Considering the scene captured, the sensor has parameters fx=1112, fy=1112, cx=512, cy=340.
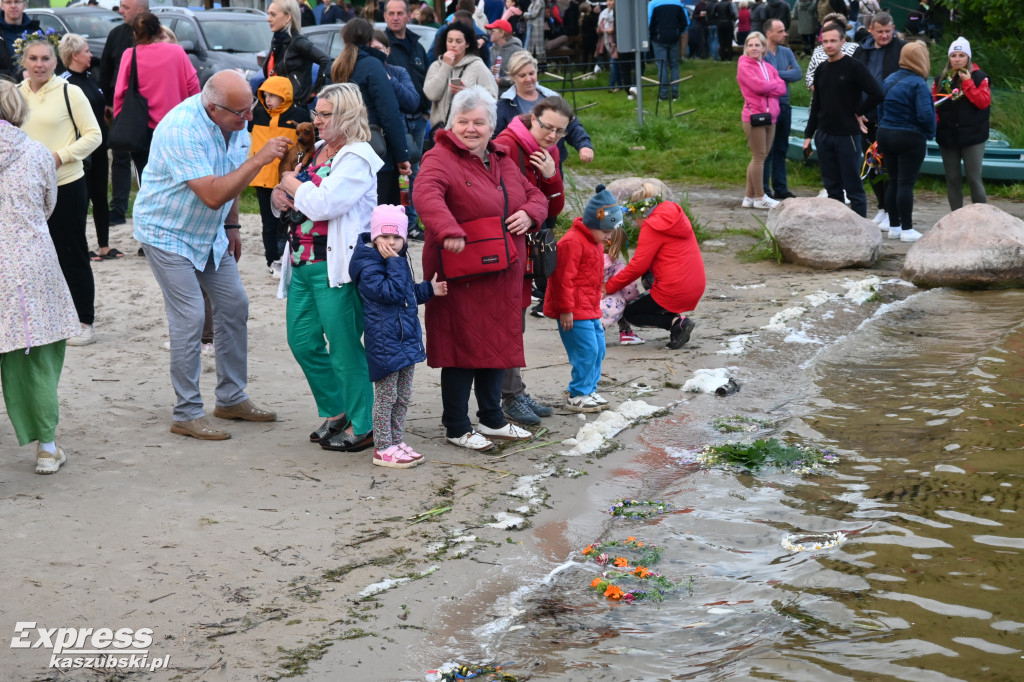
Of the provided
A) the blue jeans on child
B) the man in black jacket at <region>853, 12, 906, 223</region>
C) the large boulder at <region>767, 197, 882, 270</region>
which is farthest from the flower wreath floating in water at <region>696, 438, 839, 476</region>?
the man in black jacket at <region>853, 12, 906, 223</region>

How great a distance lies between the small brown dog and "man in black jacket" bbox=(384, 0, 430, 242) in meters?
4.35

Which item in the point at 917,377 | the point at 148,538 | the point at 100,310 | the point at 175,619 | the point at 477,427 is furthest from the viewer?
the point at 100,310

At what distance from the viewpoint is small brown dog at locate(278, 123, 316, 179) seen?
5859 millimetres

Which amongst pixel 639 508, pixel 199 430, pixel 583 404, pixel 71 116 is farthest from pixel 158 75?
pixel 639 508

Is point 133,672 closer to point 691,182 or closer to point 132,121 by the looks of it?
point 132,121

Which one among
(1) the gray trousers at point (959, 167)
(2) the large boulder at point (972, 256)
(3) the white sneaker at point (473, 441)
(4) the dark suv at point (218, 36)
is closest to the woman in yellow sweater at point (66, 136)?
(3) the white sneaker at point (473, 441)

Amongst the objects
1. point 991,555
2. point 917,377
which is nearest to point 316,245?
point 991,555

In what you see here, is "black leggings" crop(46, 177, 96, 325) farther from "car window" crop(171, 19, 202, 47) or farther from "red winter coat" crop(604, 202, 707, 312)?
"car window" crop(171, 19, 202, 47)

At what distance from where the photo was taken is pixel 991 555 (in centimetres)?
473

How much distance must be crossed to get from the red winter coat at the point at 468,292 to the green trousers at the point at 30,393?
74.8 inches

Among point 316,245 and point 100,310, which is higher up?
point 316,245

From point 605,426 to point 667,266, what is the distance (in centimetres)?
203

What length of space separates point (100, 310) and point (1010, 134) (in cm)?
1163

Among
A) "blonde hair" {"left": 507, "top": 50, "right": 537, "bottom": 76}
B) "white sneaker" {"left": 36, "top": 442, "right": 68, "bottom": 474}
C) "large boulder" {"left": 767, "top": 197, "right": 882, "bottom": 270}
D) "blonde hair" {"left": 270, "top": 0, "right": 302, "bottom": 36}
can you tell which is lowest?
"white sneaker" {"left": 36, "top": 442, "right": 68, "bottom": 474}
